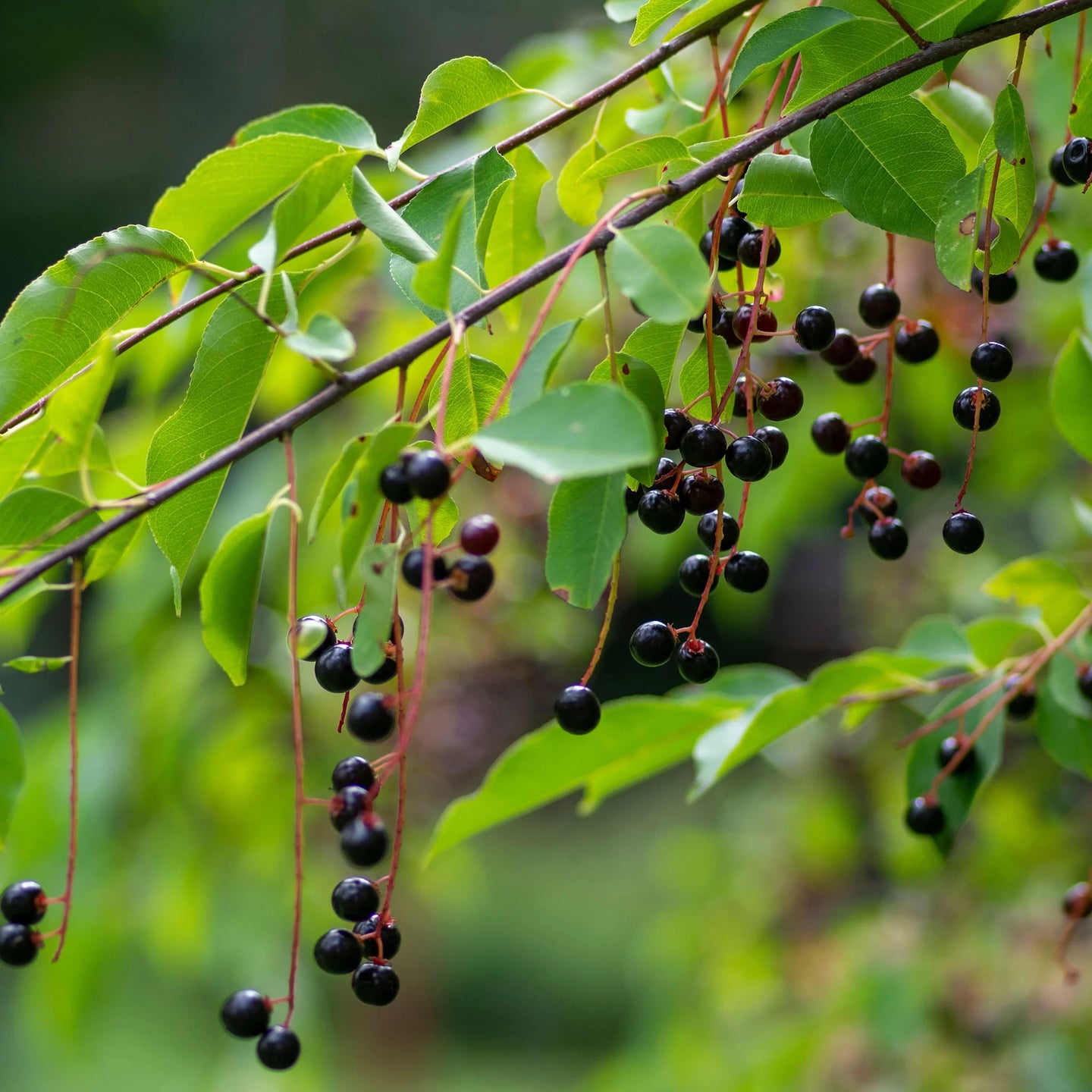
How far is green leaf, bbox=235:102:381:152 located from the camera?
0.65 m

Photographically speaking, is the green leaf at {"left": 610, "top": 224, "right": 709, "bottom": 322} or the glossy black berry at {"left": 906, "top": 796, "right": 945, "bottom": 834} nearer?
the green leaf at {"left": 610, "top": 224, "right": 709, "bottom": 322}

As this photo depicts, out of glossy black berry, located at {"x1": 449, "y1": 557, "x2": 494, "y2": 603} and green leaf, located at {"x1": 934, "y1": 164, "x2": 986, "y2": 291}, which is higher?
green leaf, located at {"x1": 934, "y1": 164, "x2": 986, "y2": 291}

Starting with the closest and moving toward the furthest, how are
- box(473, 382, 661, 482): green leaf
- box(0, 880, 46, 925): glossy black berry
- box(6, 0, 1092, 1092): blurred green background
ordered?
box(473, 382, 661, 482): green leaf, box(0, 880, 46, 925): glossy black berry, box(6, 0, 1092, 1092): blurred green background

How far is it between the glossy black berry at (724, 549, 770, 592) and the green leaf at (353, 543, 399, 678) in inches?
10.3

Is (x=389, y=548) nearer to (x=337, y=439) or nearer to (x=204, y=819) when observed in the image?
(x=337, y=439)

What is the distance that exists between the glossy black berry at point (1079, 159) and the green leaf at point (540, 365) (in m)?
Result: 0.33

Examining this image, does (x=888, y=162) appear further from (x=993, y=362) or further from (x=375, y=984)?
(x=375, y=984)

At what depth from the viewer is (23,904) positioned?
739mm

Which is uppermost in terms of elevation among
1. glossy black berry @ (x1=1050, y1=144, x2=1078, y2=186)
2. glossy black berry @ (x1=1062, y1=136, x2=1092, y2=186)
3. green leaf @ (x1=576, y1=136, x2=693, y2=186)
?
glossy black berry @ (x1=1050, y1=144, x2=1078, y2=186)

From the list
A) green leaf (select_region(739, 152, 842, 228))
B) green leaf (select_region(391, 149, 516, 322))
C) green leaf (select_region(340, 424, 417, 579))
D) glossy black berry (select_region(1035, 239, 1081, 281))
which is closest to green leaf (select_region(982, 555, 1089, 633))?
glossy black berry (select_region(1035, 239, 1081, 281))

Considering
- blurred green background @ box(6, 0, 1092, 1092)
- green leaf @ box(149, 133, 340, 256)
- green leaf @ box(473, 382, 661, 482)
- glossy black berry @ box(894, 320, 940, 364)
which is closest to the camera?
green leaf @ box(473, 382, 661, 482)

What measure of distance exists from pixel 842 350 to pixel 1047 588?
13.0 inches

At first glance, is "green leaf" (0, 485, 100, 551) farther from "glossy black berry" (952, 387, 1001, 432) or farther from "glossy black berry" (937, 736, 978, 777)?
"glossy black berry" (937, 736, 978, 777)

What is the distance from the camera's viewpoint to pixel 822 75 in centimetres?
67
